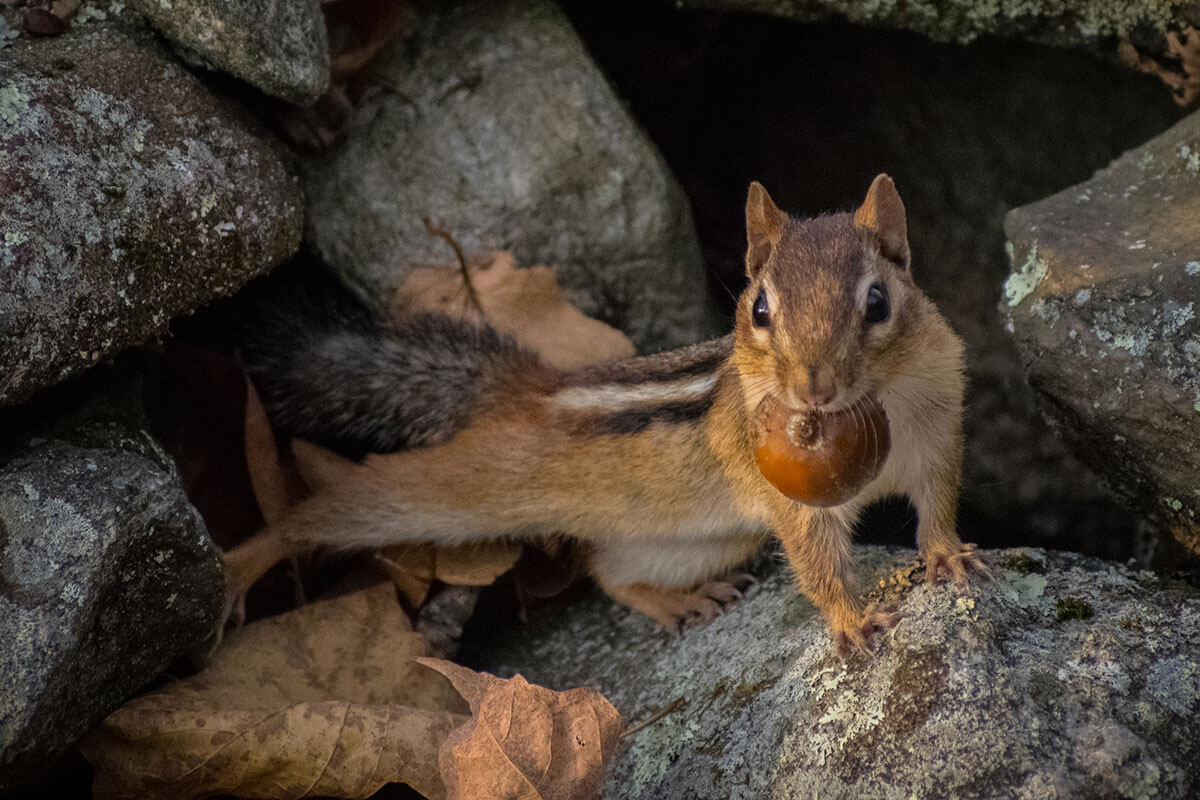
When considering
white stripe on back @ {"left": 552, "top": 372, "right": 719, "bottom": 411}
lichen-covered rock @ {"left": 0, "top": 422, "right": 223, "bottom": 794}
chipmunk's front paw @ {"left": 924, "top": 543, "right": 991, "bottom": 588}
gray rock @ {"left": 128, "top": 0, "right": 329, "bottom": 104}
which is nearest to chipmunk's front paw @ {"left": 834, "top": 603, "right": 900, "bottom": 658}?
chipmunk's front paw @ {"left": 924, "top": 543, "right": 991, "bottom": 588}

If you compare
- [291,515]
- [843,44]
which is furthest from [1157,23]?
[291,515]

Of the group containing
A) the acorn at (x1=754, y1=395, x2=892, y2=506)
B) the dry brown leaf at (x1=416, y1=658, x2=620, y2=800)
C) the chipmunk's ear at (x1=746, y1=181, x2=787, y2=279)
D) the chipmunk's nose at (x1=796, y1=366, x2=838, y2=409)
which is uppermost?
the chipmunk's ear at (x1=746, y1=181, x2=787, y2=279)

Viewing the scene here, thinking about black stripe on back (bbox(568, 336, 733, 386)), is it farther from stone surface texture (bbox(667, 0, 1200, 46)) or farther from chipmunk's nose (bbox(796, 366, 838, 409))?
stone surface texture (bbox(667, 0, 1200, 46))

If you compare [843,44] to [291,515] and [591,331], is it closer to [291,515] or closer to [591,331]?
[591,331]

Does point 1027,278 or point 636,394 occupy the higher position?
point 1027,278

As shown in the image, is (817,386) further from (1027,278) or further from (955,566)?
(1027,278)

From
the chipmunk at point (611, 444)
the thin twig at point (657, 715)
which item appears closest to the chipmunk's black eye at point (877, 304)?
the chipmunk at point (611, 444)

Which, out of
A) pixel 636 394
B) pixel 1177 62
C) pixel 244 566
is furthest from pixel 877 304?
pixel 244 566
